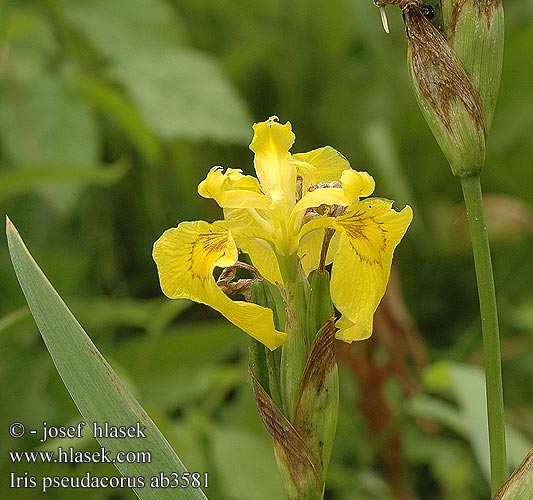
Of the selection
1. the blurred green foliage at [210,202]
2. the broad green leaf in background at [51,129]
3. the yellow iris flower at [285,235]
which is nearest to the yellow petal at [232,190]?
the yellow iris flower at [285,235]

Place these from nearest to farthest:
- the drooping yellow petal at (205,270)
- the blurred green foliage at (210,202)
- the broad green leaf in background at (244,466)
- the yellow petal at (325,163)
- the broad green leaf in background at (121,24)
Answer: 1. the drooping yellow petal at (205,270)
2. the yellow petal at (325,163)
3. the broad green leaf in background at (244,466)
4. the blurred green foliage at (210,202)
5. the broad green leaf in background at (121,24)

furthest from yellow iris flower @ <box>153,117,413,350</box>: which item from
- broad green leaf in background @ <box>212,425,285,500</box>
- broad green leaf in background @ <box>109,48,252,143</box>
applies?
broad green leaf in background @ <box>109,48,252,143</box>

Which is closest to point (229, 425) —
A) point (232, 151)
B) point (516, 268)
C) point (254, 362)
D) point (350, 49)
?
point (232, 151)

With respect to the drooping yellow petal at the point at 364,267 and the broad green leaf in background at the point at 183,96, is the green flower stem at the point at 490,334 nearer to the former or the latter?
the drooping yellow petal at the point at 364,267

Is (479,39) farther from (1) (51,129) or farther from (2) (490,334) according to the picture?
(1) (51,129)

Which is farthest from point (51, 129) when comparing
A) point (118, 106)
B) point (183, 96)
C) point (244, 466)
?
point (244, 466)

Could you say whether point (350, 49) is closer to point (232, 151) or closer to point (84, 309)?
point (232, 151)
